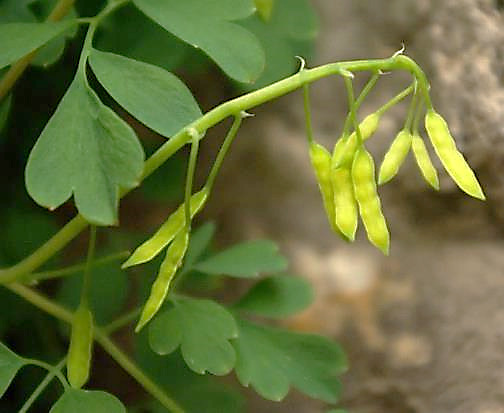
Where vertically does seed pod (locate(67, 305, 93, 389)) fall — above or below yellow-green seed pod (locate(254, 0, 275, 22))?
below

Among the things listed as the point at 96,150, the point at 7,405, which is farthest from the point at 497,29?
the point at 7,405

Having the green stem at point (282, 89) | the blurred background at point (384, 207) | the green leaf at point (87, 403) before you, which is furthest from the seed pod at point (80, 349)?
the blurred background at point (384, 207)

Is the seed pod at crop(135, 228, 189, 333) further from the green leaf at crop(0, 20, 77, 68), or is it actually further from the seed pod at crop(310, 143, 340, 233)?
the green leaf at crop(0, 20, 77, 68)

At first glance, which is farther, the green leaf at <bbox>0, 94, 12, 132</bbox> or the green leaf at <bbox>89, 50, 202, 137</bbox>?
the green leaf at <bbox>0, 94, 12, 132</bbox>

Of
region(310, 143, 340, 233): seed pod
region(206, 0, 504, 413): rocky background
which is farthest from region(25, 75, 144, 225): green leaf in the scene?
region(206, 0, 504, 413): rocky background

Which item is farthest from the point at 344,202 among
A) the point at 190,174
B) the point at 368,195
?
the point at 190,174

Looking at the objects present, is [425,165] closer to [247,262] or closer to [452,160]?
[452,160]
